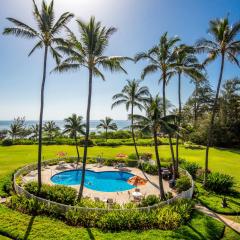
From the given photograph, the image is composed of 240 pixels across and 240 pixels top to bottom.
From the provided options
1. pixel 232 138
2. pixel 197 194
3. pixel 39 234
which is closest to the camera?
pixel 39 234

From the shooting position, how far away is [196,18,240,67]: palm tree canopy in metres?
22.2

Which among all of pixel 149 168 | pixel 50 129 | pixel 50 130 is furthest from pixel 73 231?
pixel 50 129

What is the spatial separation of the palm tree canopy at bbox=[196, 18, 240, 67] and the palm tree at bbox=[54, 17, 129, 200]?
9552 millimetres

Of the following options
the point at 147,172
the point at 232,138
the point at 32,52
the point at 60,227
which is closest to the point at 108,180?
the point at 147,172

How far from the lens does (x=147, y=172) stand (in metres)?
31.9

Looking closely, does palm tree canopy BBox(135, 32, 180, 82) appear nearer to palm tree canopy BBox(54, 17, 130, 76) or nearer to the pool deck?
palm tree canopy BBox(54, 17, 130, 76)

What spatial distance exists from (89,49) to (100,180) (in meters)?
17.4

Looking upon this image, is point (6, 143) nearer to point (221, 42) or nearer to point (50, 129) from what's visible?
→ point (50, 129)

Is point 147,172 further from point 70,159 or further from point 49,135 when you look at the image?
point 49,135

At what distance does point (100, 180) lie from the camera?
30.0m

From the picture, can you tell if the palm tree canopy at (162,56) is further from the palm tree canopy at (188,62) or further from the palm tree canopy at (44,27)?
the palm tree canopy at (44,27)

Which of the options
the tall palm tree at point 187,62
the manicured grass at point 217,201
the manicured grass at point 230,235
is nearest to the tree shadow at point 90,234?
the manicured grass at point 230,235

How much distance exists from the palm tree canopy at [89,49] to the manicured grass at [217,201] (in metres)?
13.0

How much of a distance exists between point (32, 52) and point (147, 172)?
67.2ft
